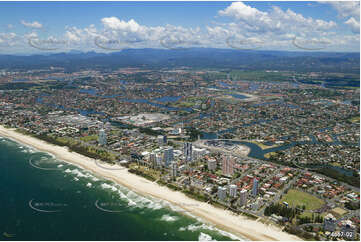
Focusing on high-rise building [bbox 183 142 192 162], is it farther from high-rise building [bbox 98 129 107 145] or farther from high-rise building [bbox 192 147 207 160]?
high-rise building [bbox 98 129 107 145]

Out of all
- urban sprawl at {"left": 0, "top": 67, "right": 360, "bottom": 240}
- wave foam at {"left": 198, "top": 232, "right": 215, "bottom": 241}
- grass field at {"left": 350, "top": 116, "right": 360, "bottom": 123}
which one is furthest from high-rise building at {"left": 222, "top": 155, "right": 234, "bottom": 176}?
grass field at {"left": 350, "top": 116, "right": 360, "bottom": 123}

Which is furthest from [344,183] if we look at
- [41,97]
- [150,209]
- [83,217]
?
[41,97]

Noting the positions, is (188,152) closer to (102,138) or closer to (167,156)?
(167,156)

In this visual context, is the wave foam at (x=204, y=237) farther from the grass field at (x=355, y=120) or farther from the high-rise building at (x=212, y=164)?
the grass field at (x=355, y=120)

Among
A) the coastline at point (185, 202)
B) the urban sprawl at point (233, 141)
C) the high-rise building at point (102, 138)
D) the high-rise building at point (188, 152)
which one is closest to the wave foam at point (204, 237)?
the coastline at point (185, 202)

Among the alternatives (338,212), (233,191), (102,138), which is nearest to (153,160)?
(102,138)

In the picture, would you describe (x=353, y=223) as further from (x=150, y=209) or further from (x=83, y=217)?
(x=83, y=217)
